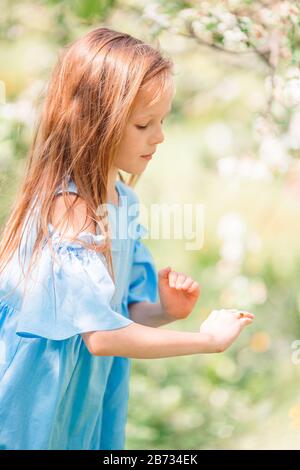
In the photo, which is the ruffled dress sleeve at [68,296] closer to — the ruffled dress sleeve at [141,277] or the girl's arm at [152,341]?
the girl's arm at [152,341]

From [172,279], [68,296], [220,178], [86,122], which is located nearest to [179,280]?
[172,279]

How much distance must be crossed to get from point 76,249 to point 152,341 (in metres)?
0.22

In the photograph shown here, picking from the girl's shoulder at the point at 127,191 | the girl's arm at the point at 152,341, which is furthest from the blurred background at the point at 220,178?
the girl's arm at the point at 152,341

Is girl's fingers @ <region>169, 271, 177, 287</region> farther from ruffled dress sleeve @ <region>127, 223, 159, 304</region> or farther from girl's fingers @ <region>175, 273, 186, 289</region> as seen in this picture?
ruffled dress sleeve @ <region>127, 223, 159, 304</region>

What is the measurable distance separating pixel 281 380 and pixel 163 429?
1.46ft

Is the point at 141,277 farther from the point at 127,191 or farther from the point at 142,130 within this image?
the point at 142,130

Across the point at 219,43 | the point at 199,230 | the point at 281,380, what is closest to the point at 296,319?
the point at 281,380

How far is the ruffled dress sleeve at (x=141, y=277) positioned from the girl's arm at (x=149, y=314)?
2 centimetres

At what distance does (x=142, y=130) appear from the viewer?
161cm

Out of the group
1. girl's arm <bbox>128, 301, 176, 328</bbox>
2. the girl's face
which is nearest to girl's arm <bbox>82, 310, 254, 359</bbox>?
girl's arm <bbox>128, 301, 176, 328</bbox>

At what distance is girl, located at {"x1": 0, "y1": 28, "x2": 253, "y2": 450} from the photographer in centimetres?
151

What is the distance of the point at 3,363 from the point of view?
63.5 inches
